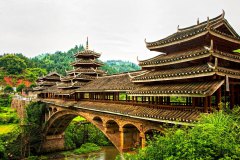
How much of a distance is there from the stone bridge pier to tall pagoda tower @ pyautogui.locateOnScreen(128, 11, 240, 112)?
2.43m

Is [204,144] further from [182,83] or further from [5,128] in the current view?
[5,128]

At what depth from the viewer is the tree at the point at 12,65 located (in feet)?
321

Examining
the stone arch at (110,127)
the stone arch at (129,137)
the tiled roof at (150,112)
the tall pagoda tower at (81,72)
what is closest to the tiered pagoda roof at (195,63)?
the tiled roof at (150,112)

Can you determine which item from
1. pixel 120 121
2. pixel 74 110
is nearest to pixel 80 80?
pixel 74 110

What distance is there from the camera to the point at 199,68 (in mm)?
13469

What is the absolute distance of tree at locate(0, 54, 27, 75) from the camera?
97938 mm

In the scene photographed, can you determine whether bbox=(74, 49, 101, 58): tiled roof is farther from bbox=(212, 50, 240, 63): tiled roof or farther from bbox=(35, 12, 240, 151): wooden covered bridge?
bbox=(212, 50, 240, 63): tiled roof

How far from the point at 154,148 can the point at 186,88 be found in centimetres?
488

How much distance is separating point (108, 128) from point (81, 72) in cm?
1362

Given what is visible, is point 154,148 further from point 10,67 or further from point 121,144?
point 10,67

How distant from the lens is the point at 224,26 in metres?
15.4

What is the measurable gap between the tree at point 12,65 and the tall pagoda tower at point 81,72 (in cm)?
7191

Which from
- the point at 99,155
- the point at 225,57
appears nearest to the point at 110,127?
the point at 225,57

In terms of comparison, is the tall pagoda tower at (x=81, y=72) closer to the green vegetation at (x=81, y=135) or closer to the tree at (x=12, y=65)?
the green vegetation at (x=81, y=135)
